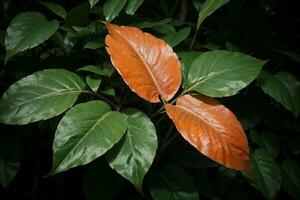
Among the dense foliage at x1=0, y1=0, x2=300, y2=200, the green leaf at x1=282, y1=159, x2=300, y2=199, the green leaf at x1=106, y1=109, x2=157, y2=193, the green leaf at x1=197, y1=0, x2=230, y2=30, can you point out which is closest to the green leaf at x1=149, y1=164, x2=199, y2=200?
the dense foliage at x1=0, y1=0, x2=300, y2=200

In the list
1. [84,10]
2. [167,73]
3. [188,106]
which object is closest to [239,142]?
[188,106]

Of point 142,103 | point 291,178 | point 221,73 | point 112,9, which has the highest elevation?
point 112,9

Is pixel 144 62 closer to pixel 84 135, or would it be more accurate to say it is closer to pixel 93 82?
pixel 93 82

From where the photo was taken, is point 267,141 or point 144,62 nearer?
point 144,62

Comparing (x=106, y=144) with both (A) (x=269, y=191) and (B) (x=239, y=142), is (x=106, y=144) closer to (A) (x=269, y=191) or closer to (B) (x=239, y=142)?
(B) (x=239, y=142)

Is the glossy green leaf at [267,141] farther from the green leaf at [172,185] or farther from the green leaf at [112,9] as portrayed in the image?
the green leaf at [112,9]

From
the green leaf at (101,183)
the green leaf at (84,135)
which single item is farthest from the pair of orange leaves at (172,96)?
the green leaf at (101,183)

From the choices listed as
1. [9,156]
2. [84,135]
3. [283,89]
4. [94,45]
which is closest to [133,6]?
[94,45]
